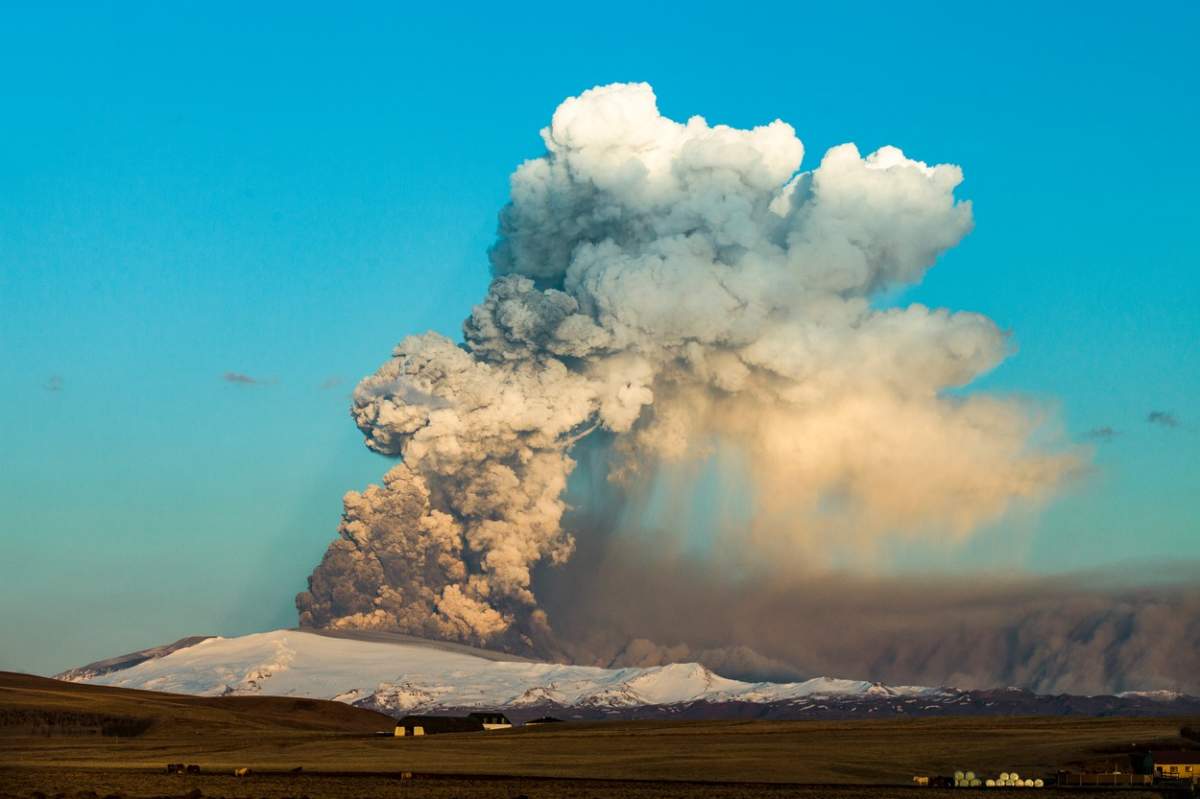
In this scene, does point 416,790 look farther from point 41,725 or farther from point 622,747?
point 41,725

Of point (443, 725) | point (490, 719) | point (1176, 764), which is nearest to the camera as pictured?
point (1176, 764)

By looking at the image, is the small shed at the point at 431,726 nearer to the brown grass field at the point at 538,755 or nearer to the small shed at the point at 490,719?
the small shed at the point at 490,719

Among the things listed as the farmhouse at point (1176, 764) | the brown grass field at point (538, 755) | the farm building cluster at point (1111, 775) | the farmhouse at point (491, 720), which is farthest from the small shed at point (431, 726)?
the farmhouse at point (1176, 764)

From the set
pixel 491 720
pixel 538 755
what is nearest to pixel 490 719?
pixel 491 720

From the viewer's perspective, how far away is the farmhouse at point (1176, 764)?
9806 cm

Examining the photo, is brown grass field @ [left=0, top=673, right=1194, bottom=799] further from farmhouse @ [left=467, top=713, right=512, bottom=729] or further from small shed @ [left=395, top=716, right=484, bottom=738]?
farmhouse @ [left=467, top=713, right=512, bottom=729]

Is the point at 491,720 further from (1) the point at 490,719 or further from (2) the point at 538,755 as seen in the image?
(2) the point at 538,755

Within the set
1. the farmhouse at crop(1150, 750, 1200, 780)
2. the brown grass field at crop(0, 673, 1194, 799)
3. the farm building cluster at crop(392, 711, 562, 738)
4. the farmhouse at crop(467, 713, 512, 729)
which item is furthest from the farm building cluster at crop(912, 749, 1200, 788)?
the farmhouse at crop(467, 713, 512, 729)

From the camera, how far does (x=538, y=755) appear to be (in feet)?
354

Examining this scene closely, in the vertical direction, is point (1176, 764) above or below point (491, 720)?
below

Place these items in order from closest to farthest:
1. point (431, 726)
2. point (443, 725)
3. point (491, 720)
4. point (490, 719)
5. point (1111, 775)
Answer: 1. point (1111, 775)
2. point (431, 726)
3. point (443, 725)
4. point (491, 720)
5. point (490, 719)

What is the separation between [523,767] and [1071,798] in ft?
104

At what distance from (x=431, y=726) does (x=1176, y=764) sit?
84481 mm

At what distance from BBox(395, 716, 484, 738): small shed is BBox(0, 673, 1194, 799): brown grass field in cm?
1313
